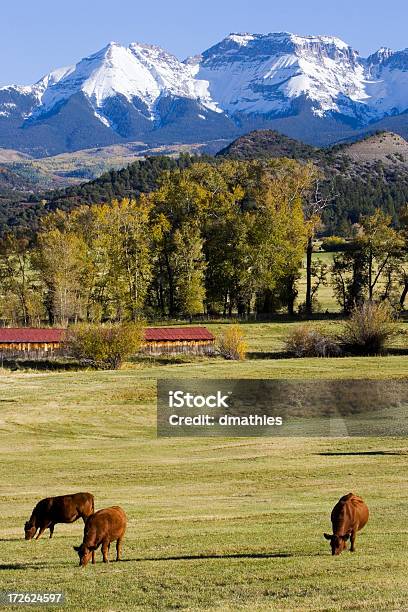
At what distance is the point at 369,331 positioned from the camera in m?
71.9

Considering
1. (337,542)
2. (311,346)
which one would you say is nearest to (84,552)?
(337,542)

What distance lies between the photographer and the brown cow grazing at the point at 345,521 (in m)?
17.5

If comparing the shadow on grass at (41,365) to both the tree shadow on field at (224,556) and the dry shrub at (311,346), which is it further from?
the tree shadow on field at (224,556)

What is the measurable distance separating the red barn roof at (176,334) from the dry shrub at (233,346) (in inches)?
101

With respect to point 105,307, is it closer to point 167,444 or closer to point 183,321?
point 183,321

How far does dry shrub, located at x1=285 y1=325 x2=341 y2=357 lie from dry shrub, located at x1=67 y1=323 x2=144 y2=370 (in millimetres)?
11865

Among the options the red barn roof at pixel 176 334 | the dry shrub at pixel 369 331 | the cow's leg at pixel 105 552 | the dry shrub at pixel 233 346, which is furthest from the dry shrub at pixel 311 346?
the cow's leg at pixel 105 552

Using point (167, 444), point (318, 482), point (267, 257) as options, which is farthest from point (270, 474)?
point (267, 257)

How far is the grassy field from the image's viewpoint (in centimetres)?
1602

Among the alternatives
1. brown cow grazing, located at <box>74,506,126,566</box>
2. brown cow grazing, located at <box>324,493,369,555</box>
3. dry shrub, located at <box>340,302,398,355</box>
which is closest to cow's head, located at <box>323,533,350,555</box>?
brown cow grazing, located at <box>324,493,369,555</box>

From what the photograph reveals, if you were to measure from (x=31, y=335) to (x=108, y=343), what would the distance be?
9.54 meters

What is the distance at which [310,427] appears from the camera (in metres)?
44.0

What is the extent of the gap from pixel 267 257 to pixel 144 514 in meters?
64.7

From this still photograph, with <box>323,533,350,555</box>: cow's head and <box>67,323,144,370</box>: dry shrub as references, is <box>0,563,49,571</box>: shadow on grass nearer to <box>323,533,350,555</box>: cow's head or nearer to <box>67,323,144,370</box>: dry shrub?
<box>323,533,350,555</box>: cow's head
